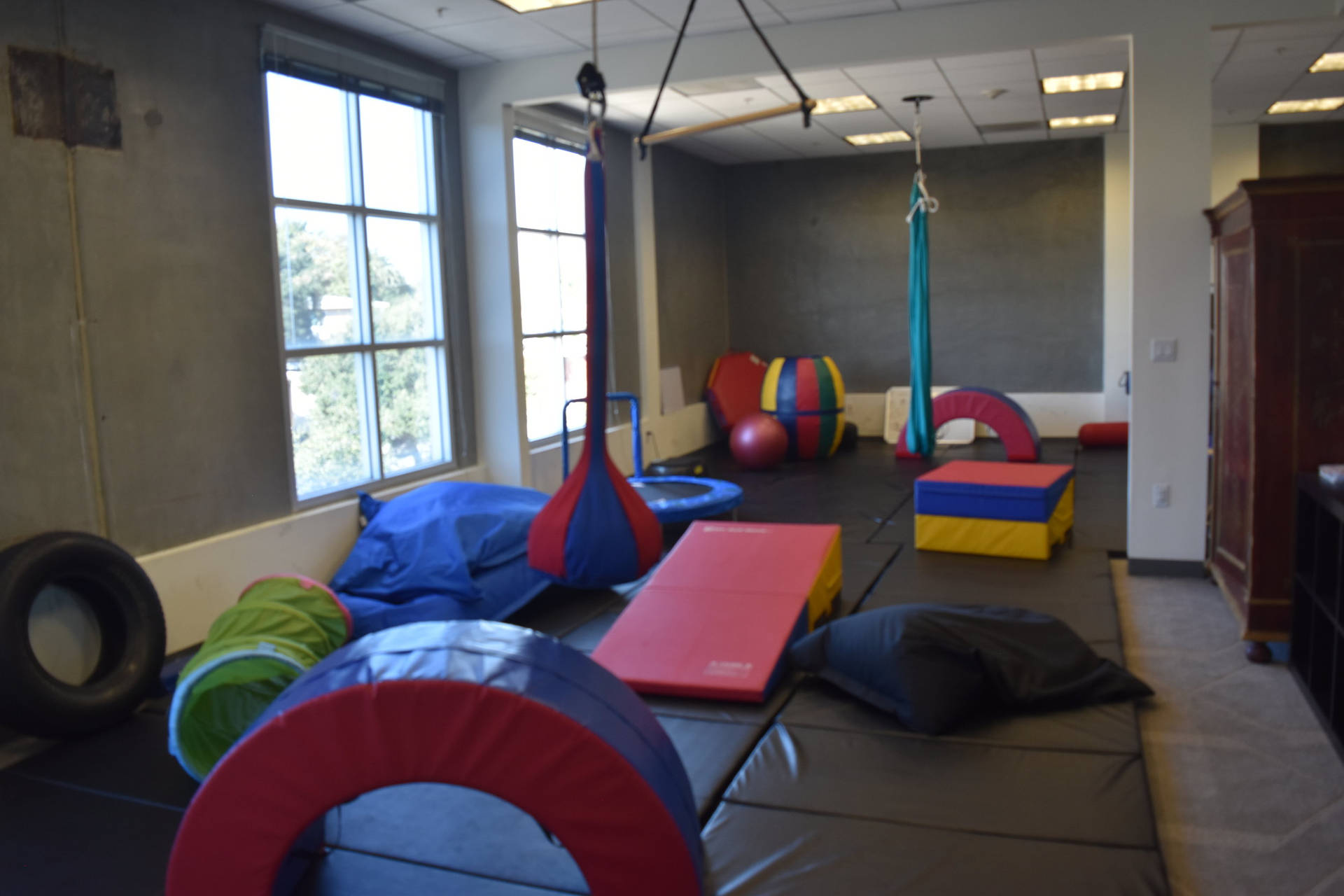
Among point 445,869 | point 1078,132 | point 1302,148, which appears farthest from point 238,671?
point 1302,148

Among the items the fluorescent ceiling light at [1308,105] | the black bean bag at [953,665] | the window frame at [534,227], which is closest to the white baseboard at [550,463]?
the window frame at [534,227]

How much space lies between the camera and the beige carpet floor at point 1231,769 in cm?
274

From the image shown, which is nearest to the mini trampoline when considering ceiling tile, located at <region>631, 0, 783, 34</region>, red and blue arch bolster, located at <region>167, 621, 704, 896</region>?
ceiling tile, located at <region>631, 0, 783, 34</region>

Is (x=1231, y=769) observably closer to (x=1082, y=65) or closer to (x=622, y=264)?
(x=1082, y=65)

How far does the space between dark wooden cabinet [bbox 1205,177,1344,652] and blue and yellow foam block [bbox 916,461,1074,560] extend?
4.47ft

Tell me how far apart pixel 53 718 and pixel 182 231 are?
2.26 m

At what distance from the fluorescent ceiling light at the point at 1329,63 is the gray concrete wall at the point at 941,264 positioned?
9.80 ft

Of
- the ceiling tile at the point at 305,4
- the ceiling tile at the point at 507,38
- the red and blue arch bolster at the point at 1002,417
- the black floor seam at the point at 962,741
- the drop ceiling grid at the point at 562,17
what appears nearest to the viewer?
the black floor seam at the point at 962,741

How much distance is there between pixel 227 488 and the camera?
505 cm

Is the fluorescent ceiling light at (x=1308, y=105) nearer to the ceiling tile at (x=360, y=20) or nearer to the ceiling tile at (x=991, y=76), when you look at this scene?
the ceiling tile at (x=991, y=76)

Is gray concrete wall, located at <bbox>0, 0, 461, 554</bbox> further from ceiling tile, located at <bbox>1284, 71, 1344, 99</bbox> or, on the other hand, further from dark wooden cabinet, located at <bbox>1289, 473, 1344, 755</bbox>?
ceiling tile, located at <bbox>1284, 71, 1344, 99</bbox>

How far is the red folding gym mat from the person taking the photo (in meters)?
3.88

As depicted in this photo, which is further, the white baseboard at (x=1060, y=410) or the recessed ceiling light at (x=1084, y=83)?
the white baseboard at (x=1060, y=410)

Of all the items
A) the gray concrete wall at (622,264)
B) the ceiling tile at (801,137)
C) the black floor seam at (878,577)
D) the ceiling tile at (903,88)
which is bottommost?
the black floor seam at (878,577)
